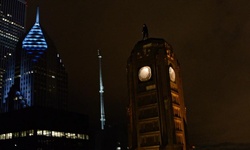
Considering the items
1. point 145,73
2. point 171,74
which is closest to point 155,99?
point 145,73

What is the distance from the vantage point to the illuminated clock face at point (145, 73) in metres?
93.9

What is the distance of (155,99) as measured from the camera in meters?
91.0

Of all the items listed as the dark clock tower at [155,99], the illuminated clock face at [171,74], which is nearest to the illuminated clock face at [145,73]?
the dark clock tower at [155,99]

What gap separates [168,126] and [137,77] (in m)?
18.9

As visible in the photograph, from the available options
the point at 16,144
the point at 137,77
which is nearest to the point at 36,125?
the point at 16,144

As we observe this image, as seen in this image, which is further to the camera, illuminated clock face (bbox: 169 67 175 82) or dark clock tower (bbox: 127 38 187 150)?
illuminated clock face (bbox: 169 67 175 82)

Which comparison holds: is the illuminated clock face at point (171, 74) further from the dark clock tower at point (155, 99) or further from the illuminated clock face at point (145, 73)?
the illuminated clock face at point (145, 73)

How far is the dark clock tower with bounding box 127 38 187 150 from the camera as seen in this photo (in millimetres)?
85938

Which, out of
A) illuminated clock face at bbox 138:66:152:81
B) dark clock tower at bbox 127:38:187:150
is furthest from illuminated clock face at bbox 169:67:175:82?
illuminated clock face at bbox 138:66:152:81

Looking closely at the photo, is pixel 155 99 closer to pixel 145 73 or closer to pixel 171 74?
pixel 145 73

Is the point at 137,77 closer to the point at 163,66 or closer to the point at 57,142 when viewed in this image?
the point at 163,66

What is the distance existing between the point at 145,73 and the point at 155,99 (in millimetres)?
8764

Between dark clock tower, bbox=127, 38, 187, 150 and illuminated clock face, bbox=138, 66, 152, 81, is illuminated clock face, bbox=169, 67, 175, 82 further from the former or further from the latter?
illuminated clock face, bbox=138, 66, 152, 81

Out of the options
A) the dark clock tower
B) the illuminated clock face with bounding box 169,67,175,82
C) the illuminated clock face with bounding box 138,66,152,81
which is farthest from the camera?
the illuminated clock face with bounding box 138,66,152,81
